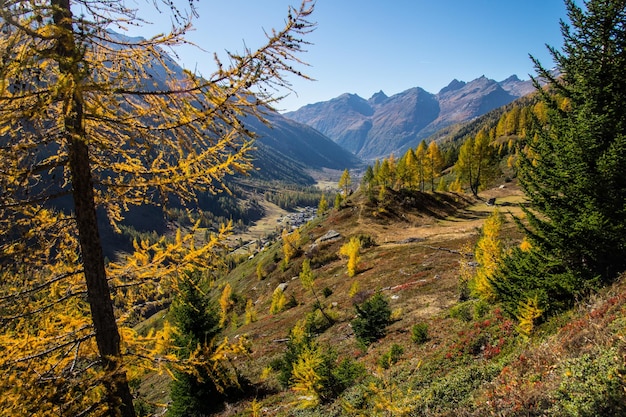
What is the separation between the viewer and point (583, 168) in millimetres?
9922

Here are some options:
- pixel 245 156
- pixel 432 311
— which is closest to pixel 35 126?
pixel 245 156

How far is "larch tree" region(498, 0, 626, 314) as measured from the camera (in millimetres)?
9688

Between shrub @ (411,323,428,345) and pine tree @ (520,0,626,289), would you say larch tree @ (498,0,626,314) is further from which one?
shrub @ (411,323,428,345)

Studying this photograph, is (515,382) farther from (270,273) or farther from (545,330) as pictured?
(270,273)

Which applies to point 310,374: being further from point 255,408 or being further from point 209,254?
point 209,254

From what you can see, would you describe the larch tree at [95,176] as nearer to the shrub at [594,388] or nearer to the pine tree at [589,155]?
the shrub at [594,388]

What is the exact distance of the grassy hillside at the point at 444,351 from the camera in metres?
7.35

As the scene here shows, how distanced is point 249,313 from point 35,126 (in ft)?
150

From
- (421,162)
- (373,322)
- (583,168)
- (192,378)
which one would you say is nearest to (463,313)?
(373,322)

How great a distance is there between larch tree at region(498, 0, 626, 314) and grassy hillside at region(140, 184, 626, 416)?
3.24ft

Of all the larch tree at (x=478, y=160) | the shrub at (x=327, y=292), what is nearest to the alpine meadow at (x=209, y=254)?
the shrub at (x=327, y=292)

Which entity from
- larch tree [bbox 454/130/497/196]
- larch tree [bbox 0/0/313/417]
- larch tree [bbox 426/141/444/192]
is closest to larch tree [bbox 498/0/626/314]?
larch tree [bbox 0/0/313/417]

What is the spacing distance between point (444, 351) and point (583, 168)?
9432mm

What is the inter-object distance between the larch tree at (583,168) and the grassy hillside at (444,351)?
0.99m
